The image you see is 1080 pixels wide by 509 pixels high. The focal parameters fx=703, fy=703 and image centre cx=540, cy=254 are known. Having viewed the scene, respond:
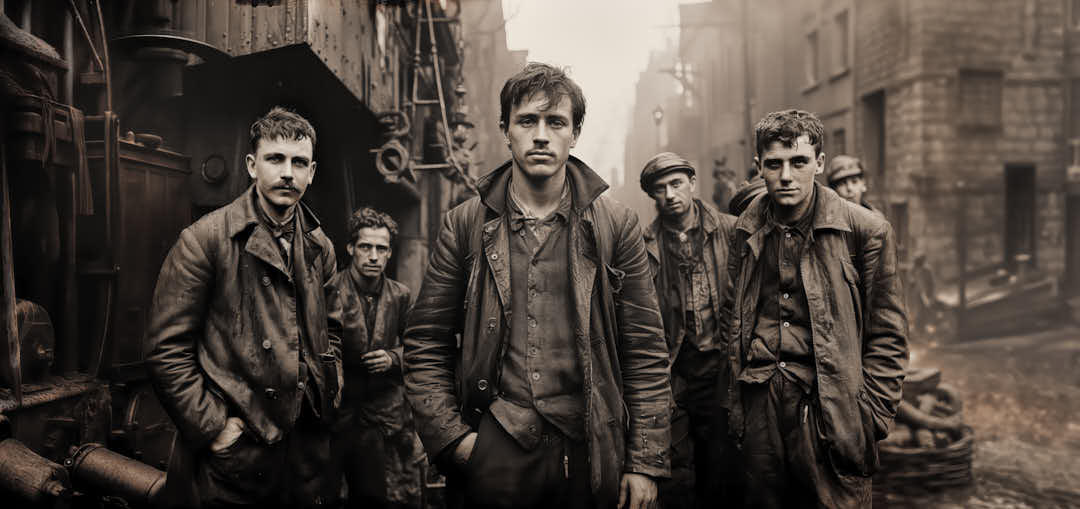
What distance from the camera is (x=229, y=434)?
287cm

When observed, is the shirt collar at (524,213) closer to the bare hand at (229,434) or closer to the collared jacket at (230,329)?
the collared jacket at (230,329)

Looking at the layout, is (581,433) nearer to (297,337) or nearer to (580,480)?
(580,480)

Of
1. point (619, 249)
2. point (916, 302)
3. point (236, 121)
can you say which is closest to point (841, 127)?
point (916, 302)

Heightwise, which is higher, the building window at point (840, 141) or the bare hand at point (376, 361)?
the building window at point (840, 141)

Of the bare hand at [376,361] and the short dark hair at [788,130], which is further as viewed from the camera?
the bare hand at [376,361]

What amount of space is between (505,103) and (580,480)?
1475 mm

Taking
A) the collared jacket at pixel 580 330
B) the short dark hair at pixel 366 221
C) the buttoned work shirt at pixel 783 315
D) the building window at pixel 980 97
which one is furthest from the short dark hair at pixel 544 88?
the building window at pixel 980 97

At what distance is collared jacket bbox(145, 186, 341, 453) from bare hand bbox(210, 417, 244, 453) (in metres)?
0.03

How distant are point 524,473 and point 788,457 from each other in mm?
1385

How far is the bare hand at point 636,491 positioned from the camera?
8.65 feet

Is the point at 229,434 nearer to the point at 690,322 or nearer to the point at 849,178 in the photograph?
the point at 690,322

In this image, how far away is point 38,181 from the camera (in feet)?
13.3

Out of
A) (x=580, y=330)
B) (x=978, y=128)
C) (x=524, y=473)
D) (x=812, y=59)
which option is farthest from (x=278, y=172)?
(x=812, y=59)

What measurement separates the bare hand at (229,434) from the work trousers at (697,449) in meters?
2.66
